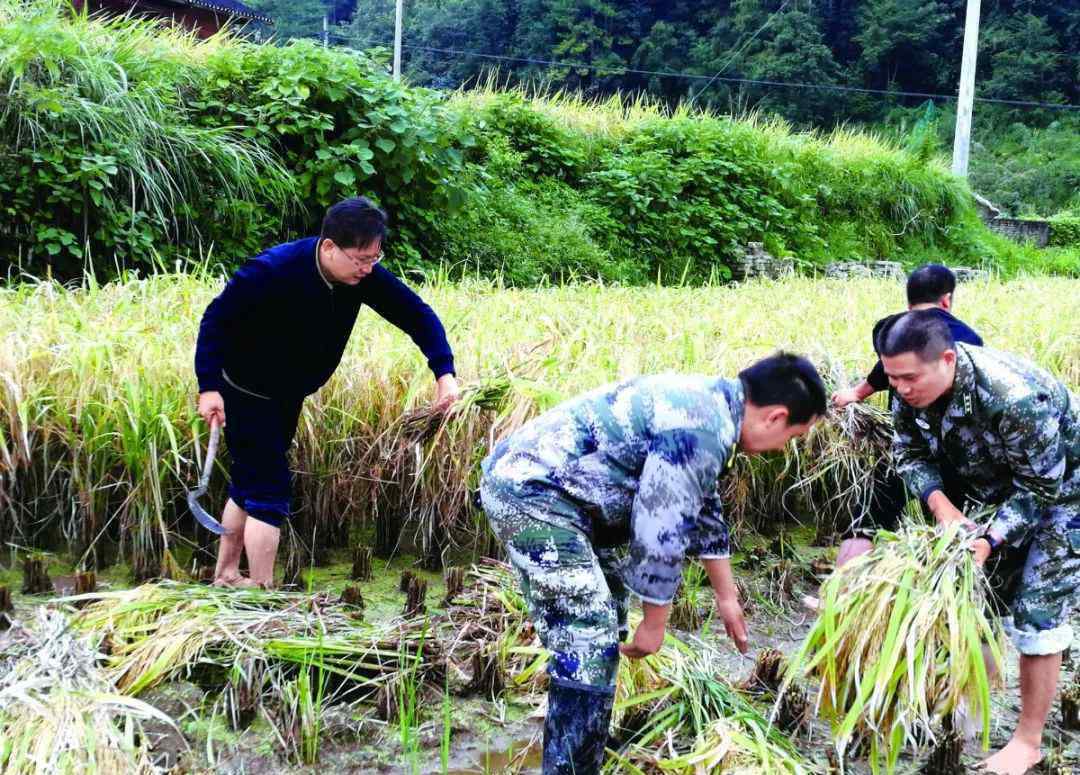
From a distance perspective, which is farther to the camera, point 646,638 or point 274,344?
point 274,344

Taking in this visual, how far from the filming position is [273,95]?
316 inches

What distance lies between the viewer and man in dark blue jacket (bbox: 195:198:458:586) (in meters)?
3.32

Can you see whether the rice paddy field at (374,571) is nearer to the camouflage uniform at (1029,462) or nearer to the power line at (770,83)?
the camouflage uniform at (1029,462)

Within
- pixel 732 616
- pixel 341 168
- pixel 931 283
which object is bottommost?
pixel 732 616

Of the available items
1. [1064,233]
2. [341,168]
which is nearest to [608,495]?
[341,168]

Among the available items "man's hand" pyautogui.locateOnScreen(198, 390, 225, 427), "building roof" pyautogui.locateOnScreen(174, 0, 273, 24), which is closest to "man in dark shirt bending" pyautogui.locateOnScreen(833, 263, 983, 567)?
"man's hand" pyautogui.locateOnScreen(198, 390, 225, 427)

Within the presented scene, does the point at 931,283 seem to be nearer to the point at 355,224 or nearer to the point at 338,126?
the point at 355,224

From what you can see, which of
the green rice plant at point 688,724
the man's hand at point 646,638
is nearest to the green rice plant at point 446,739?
the green rice plant at point 688,724

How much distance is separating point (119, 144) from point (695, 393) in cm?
564

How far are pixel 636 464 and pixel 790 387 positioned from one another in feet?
1.22

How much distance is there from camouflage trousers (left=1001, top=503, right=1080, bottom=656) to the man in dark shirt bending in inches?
27.3

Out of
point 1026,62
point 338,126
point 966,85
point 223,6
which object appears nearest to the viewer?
point 338,126

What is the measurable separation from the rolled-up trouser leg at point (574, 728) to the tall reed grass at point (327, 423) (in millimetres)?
1740

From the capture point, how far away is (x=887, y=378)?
12.6 ft
